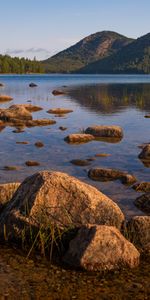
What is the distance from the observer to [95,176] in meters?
20.8

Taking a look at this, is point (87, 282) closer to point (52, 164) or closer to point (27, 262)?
point (27, 262)

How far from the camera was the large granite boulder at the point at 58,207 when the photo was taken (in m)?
13.1

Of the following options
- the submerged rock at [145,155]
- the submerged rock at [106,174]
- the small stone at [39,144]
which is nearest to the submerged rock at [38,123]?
the small stone at [39,144]

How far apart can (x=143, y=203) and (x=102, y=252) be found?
5.29 metres

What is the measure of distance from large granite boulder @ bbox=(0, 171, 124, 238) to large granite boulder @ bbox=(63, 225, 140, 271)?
51.8 inches

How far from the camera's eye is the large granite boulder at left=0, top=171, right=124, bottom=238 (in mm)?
13133

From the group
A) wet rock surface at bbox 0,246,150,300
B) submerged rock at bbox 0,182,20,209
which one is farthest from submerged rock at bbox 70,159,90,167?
wet rock surface at bbox 0,246,150,300

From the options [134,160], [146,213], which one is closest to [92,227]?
[146,213]

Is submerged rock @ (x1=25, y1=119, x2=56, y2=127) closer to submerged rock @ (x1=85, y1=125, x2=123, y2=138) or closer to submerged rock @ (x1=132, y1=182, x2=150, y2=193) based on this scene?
submerged rock @ (x1=85, y1=125, x2=123, y2=138)

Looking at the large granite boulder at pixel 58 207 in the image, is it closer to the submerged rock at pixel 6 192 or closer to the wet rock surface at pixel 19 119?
the submerged rock at pixel 6 192

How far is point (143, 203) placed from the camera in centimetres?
1644

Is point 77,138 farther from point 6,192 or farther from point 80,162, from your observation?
point 6,192

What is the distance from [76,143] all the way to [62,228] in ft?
58.0

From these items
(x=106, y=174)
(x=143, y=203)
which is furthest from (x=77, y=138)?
(x=143, y=203)
